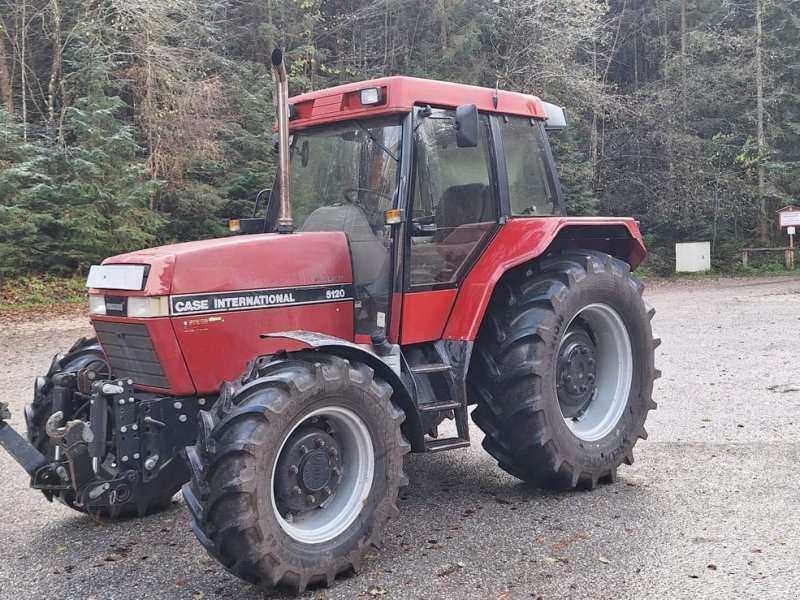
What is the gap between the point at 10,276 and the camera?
15133mm

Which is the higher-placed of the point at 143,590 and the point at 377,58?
the point at 377,58

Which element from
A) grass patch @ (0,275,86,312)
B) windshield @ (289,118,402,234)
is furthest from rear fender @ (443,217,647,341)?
grass patch @ (0,275,86,312)

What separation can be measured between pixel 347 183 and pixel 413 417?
56.4 inches

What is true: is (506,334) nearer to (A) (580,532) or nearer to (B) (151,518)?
(A) (580,532)

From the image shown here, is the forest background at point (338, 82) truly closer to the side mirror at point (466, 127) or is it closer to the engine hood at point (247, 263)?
the engine hood at point (247, 263)

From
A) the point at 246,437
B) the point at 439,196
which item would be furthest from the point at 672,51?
the point at 246,437

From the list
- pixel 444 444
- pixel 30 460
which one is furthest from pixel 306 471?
pixel 30 460

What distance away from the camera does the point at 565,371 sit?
190 inches

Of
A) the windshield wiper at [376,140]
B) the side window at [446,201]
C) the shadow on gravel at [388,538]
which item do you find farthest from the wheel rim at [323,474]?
the windshield wiper at [376,140]

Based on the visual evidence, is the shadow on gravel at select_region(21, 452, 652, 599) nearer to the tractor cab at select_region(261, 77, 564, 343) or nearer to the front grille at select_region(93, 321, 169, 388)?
the front grille at select_region(93, 321, 169, 388)

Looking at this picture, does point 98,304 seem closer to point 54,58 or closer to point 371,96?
point 371,96

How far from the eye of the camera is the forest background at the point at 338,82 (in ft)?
52.7

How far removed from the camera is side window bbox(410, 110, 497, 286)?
432cm

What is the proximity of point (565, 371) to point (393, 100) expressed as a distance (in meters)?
1.98
